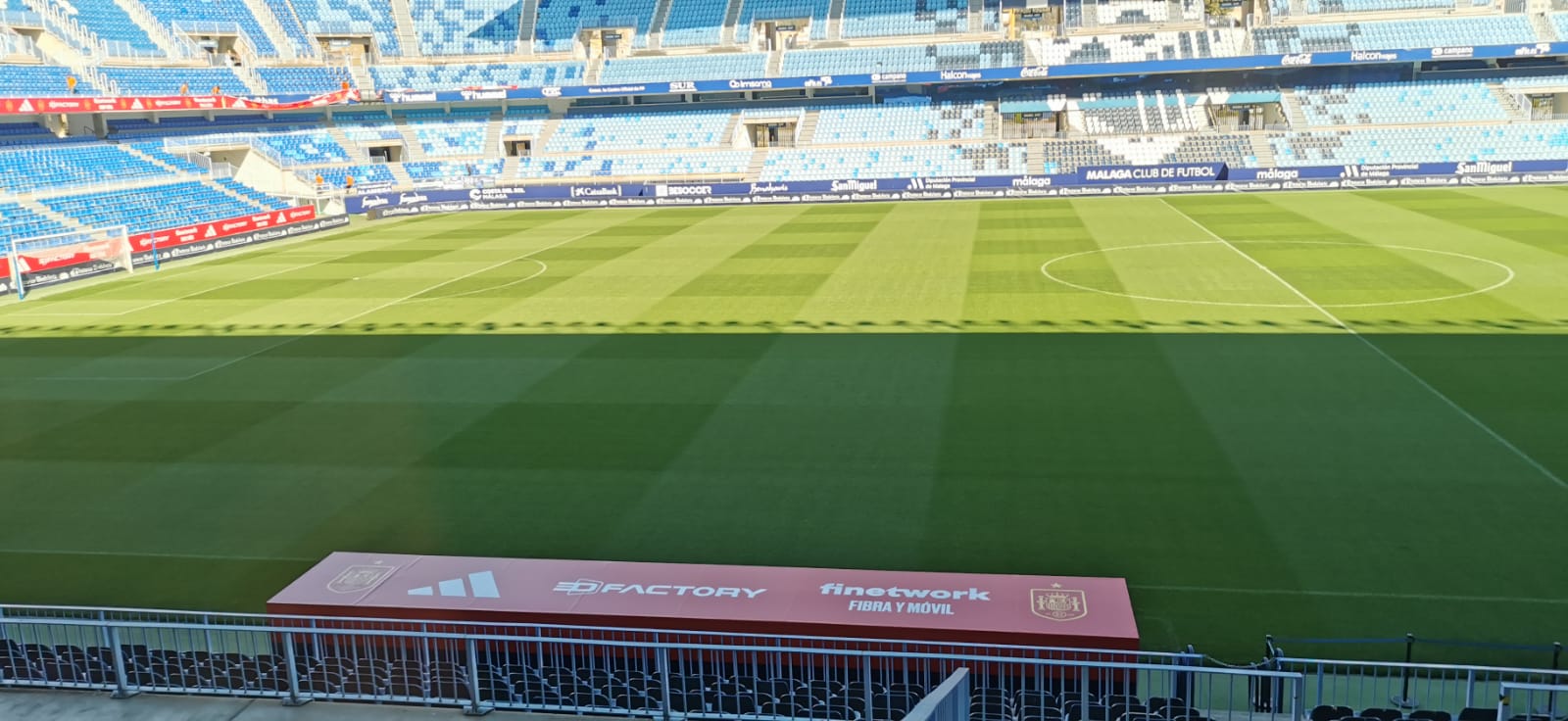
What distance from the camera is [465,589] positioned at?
11.0 m

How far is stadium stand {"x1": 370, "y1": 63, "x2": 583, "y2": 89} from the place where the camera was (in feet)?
237

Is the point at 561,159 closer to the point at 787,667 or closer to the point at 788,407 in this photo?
the point at 788,407

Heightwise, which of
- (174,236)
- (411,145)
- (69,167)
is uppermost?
(411,145)

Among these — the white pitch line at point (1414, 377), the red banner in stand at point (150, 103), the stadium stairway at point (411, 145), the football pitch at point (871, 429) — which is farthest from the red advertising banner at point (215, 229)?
the white pitch line at point (1414, 377)

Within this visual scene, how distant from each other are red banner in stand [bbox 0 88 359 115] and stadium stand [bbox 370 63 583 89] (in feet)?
21.8

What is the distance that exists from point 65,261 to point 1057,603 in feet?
123

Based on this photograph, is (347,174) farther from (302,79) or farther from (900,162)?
(900,162)

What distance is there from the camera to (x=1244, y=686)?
10.3 metres

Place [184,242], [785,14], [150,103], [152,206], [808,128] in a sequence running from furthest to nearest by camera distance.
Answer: [785,14], [808,128], [150,103], [152,206], [184,242]

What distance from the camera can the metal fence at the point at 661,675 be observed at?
902cm

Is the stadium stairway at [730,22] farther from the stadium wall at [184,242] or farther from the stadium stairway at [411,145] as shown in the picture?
the stadium wall at [184,242]

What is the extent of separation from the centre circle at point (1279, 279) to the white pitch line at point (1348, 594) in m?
14.8

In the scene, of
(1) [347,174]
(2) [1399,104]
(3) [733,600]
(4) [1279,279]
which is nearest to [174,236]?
(1) [347,174]

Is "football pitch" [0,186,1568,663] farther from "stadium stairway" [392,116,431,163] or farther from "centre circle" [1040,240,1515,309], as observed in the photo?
"stadium stairway" [392,116,431,163]
